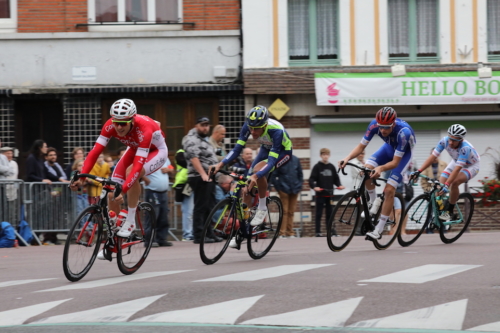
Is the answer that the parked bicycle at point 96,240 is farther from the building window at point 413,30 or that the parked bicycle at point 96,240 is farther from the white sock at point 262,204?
the building window at point 413,30

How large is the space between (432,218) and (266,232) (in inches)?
134

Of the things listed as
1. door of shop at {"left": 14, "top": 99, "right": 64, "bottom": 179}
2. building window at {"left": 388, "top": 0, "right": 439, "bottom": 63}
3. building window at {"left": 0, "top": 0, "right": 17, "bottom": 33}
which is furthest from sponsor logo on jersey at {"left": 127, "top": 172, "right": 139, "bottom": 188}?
building window at {"left": 388, "top": 0, "right": 439, "bottom": 63}

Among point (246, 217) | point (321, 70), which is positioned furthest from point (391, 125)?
point (321, 70)

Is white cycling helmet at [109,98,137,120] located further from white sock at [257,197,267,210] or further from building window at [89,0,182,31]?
building window at [89,0,182,31]

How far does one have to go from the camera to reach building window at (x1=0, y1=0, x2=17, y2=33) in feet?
70.6

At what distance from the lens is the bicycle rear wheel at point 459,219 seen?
13.3m

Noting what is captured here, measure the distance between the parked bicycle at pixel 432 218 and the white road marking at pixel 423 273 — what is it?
2955 mm

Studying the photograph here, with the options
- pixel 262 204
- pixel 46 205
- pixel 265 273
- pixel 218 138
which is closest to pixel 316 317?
pixel 265 273

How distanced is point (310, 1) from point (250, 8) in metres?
1.59

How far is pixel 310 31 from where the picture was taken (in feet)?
72.2

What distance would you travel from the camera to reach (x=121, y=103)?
9.03 metres

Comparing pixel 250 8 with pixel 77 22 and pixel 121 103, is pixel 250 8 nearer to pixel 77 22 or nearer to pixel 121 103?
pixel 77 22

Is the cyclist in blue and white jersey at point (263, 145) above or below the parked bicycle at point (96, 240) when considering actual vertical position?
above

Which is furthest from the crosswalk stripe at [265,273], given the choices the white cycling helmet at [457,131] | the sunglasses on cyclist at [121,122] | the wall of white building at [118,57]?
the wall of white building at [118,57]
